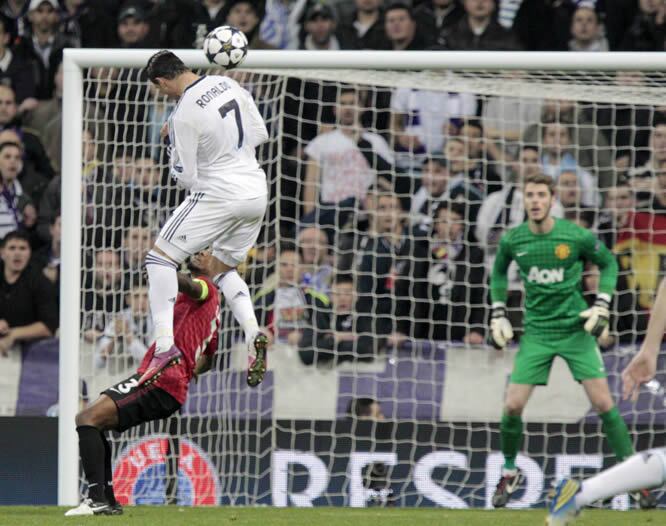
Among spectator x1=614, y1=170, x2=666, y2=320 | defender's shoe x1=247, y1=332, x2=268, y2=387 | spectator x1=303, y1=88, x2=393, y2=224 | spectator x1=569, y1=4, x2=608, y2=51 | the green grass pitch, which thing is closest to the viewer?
the green grass pitch

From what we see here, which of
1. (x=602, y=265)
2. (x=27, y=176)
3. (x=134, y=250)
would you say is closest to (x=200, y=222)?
(x=134, y=250)

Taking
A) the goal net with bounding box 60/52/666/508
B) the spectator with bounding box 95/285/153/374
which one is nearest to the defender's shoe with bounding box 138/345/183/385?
the goal net with bounding box 60/52/666/508

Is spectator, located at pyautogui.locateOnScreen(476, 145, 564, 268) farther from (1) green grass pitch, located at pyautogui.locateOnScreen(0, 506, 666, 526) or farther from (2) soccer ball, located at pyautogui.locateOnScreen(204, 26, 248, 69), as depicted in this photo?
(2) soccer ball, located at pyautogui.locateOnScreen(204, 26, 248, 69)

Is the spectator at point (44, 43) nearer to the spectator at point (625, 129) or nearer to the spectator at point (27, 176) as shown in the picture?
the spectator at point (27, 176)

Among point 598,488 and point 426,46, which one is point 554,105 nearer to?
point 426,46

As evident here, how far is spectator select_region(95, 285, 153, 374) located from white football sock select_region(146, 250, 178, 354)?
2.32 m

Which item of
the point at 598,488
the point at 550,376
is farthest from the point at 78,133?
the point at 598,488

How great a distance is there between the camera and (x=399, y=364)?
35.5 feet

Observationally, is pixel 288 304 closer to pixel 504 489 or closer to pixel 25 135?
pixel 504 489

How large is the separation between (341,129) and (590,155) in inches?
85.2

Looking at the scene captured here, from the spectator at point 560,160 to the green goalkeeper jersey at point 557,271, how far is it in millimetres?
1687

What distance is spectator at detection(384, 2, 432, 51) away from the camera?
13859mm

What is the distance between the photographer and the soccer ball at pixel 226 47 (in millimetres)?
8250

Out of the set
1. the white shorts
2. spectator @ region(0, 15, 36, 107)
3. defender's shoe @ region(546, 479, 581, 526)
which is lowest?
defender's shoe @ region(546, 479, 581, 526)
